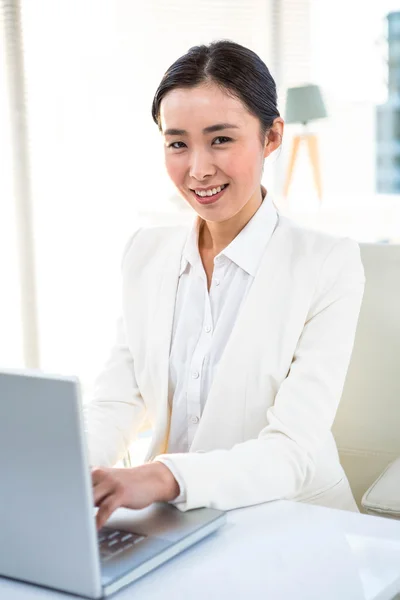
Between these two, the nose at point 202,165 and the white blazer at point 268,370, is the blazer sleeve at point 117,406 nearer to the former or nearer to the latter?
the white blazer at point 268,370

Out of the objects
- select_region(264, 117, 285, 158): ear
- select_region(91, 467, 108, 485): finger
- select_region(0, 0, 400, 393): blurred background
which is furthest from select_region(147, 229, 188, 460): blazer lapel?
select_region(0, 0, 400, 393): blurred background

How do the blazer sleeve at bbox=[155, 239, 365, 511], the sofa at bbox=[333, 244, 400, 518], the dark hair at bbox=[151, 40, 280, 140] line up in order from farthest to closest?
the sofa at bbox=[333, 244, 400, 518], the dark hair at bbox=[151, 40, 280, 140], the blazer sleeve at bbox=[155, 239, 365, 511]

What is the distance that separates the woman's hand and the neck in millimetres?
597

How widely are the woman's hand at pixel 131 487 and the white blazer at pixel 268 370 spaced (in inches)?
4.7

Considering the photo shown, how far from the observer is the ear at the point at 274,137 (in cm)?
167

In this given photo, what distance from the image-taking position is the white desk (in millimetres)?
963

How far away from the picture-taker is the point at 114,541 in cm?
108

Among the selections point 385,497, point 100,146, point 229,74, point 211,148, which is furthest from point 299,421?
point 100,146

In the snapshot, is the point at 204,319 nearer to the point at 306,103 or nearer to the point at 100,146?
the point at 100,146

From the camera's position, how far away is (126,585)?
987 mm

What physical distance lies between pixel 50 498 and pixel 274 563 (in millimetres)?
283

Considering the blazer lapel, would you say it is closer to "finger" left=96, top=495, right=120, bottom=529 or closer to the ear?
the ear

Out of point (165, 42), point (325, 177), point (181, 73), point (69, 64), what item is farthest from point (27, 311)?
point (181, 73)

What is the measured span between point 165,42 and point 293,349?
3675mm
